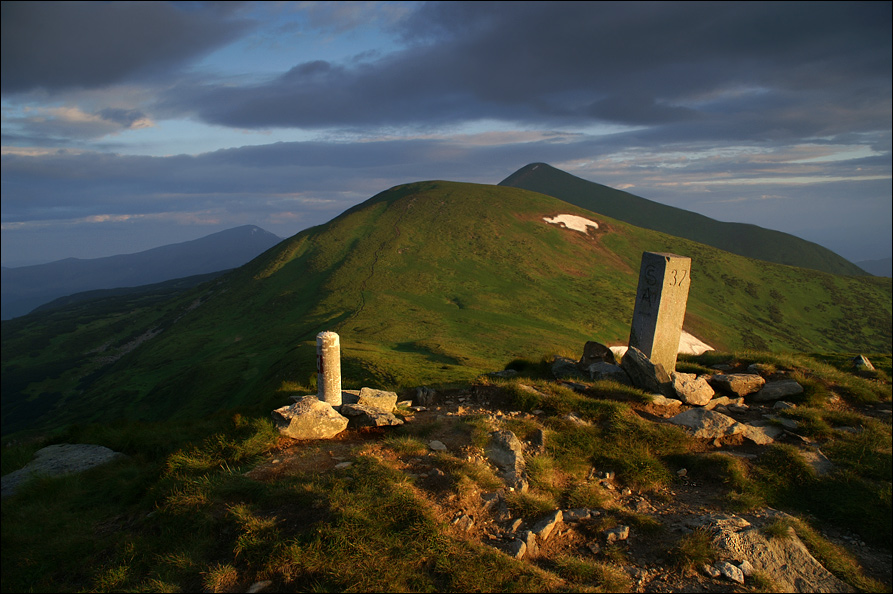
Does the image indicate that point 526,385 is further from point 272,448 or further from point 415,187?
point 415,187

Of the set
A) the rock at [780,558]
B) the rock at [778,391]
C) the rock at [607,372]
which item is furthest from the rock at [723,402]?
the rock at [780,558]

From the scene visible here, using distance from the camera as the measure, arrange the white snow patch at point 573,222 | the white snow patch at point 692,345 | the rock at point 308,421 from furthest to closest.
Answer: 1. the white snow patch at point 573,222
2. the white snow patch at point 692,345
3. the rock at point 308,421

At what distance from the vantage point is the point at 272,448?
34.9 ft

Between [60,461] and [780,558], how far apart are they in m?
17.8

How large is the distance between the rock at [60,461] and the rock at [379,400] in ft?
23.8

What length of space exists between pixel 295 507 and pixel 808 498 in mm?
10206

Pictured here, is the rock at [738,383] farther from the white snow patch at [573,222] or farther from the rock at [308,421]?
the white snow patch at [573,222]

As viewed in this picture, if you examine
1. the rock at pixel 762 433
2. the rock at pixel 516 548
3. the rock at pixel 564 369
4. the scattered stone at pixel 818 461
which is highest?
the rock at pixel 564 369

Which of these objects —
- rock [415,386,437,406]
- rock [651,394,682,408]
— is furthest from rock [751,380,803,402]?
rock [415,386,437,406]

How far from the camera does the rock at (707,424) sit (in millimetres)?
11547

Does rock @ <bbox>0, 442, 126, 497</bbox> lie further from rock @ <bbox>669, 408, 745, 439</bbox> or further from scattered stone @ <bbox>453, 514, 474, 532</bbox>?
rock @ <bbox>669, 408, 745, 439</bbox>

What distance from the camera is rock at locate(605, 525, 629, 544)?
771cm

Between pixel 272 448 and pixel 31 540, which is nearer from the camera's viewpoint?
pixel 31 540

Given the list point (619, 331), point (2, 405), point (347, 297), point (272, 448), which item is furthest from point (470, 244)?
point (2, 405)
